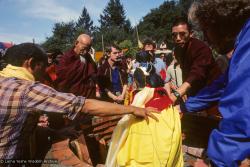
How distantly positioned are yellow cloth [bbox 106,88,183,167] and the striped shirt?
0.53 m

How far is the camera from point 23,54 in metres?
2.44

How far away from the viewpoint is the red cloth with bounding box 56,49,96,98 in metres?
6.02

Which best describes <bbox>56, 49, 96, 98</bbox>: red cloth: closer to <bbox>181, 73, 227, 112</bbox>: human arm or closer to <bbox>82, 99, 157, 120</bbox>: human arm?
<bbox>82, 99, 157, 120</bbox>: human arm

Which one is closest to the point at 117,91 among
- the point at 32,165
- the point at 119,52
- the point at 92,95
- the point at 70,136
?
the point at 119,52

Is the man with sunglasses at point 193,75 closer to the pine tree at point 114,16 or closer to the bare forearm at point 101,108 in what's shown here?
the bare forearm at point 101,108

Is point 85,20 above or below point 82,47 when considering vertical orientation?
above

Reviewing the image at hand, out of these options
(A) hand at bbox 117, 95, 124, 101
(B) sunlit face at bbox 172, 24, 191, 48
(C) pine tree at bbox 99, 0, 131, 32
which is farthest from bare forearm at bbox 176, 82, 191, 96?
(C) pine tree at bbox 99, 0, 131, 32

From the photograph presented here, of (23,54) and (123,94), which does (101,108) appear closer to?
(23,54)

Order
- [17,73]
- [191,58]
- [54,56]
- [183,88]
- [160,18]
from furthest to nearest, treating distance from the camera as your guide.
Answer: [160,18], [54,56], [191,58], [183,88], [17,73]

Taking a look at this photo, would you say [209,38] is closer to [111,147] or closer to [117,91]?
[111,147]

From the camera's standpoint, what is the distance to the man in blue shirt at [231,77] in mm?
1303

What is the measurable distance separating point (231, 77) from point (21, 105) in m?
1.46

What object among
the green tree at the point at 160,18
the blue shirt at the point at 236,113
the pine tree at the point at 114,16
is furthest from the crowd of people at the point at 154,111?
the pine tree at the point at 114,16

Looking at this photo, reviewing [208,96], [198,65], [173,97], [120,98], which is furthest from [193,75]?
[120,98]
